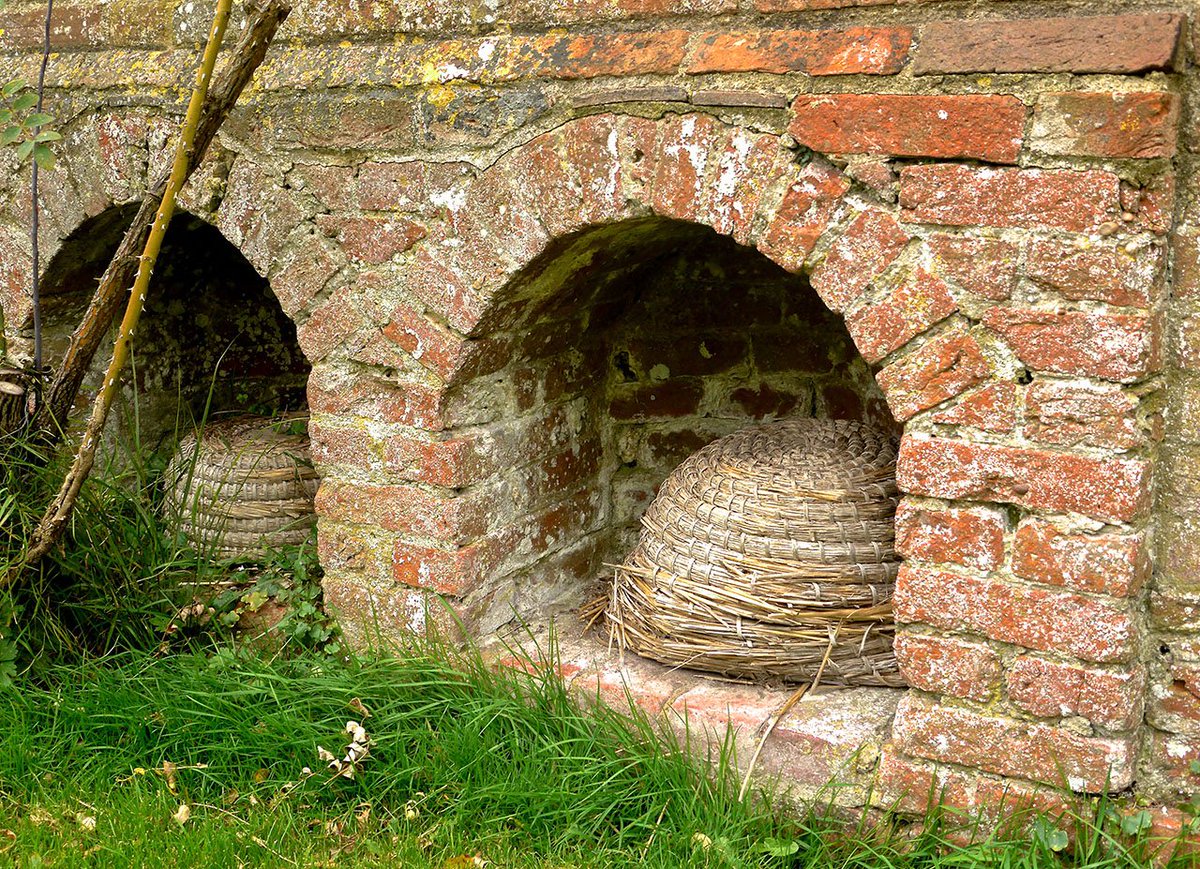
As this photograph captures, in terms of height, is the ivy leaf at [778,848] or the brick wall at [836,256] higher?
the brick wall at [836,256]

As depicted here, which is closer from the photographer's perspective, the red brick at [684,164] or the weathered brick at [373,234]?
the red brick at [684,164]

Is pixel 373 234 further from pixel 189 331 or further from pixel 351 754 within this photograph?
pixel 189 331

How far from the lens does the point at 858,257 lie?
2.38 meters

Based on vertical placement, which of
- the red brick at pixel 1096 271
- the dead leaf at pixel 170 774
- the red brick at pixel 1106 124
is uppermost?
the red brick at pixel 1106 124

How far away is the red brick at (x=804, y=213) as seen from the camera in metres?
2.38

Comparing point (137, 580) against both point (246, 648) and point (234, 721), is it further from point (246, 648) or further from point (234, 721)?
point (234, 721)

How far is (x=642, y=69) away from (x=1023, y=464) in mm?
1207

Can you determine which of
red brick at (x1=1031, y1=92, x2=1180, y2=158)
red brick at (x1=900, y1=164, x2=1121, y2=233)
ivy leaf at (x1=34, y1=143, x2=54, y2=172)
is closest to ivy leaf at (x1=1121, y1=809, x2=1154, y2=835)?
red brick at (x1=900, y1=164, x2=1121, y2=233)

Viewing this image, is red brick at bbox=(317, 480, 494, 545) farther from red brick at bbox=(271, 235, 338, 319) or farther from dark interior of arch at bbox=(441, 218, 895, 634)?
red brick at bbox=(271, 235, 338, 319)

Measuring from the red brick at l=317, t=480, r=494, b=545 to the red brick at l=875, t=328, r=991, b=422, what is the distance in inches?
48.1

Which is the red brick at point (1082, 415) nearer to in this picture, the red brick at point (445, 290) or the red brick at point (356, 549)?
the red brick at point (445, 290)

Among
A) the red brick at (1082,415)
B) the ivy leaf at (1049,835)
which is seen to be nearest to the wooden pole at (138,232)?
the red brick at (1082,415)

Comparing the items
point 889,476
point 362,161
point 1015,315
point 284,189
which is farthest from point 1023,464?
point 284,189

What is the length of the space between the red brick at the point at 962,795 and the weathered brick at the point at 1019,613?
1.02 ft
